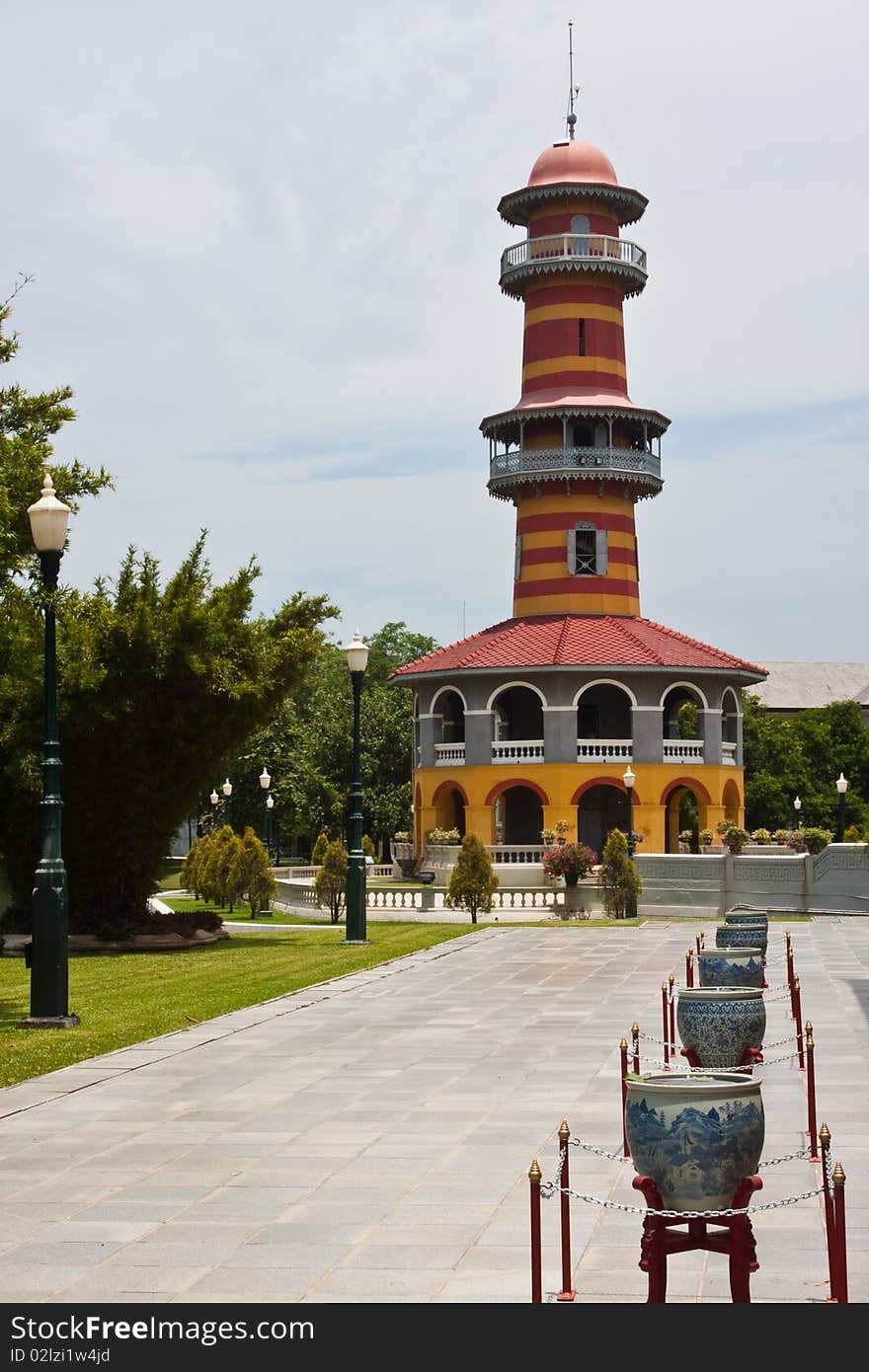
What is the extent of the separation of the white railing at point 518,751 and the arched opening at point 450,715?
11.5 feet

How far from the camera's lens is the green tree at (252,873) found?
45.5m

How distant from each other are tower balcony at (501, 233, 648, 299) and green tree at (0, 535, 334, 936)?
34613 millimetres

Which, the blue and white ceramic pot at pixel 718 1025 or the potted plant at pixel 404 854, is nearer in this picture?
the blue and white ceramic pot at pixel 718 1025

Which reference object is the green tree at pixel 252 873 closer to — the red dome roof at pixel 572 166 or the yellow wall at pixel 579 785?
the yellow wall at pixel 579 785

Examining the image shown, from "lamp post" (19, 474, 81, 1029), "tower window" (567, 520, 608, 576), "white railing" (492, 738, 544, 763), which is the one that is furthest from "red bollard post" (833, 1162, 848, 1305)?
"tower window" (567, 520, 608, 576)

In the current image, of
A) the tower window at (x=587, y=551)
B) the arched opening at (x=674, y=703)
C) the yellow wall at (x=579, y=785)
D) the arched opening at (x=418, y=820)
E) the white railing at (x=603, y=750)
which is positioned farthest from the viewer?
the arched opening at (x=418, y=820)

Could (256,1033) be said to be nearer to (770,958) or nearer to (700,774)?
(770,958)

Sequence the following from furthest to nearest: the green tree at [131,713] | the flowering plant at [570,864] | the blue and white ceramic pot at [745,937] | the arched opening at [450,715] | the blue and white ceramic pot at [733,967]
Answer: the arched opening at [450,715] < the flowering plant at [570,864] < the green tree at [131,713] < the blue and white ceramic pot at [745,937] < the blue and white ceramic pot at [733,967]

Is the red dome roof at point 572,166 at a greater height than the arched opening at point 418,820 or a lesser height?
greater

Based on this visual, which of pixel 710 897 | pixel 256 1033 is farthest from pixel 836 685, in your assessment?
pixel 256 1033

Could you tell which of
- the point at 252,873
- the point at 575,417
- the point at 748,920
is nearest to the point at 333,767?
the point at 575,417

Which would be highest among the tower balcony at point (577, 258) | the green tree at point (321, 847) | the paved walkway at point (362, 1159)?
the tower balcony at point (577, 258)

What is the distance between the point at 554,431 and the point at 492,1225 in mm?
54711

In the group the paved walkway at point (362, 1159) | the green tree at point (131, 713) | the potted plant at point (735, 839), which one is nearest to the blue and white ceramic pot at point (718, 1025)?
the paved walkway at point (362, 1159)
